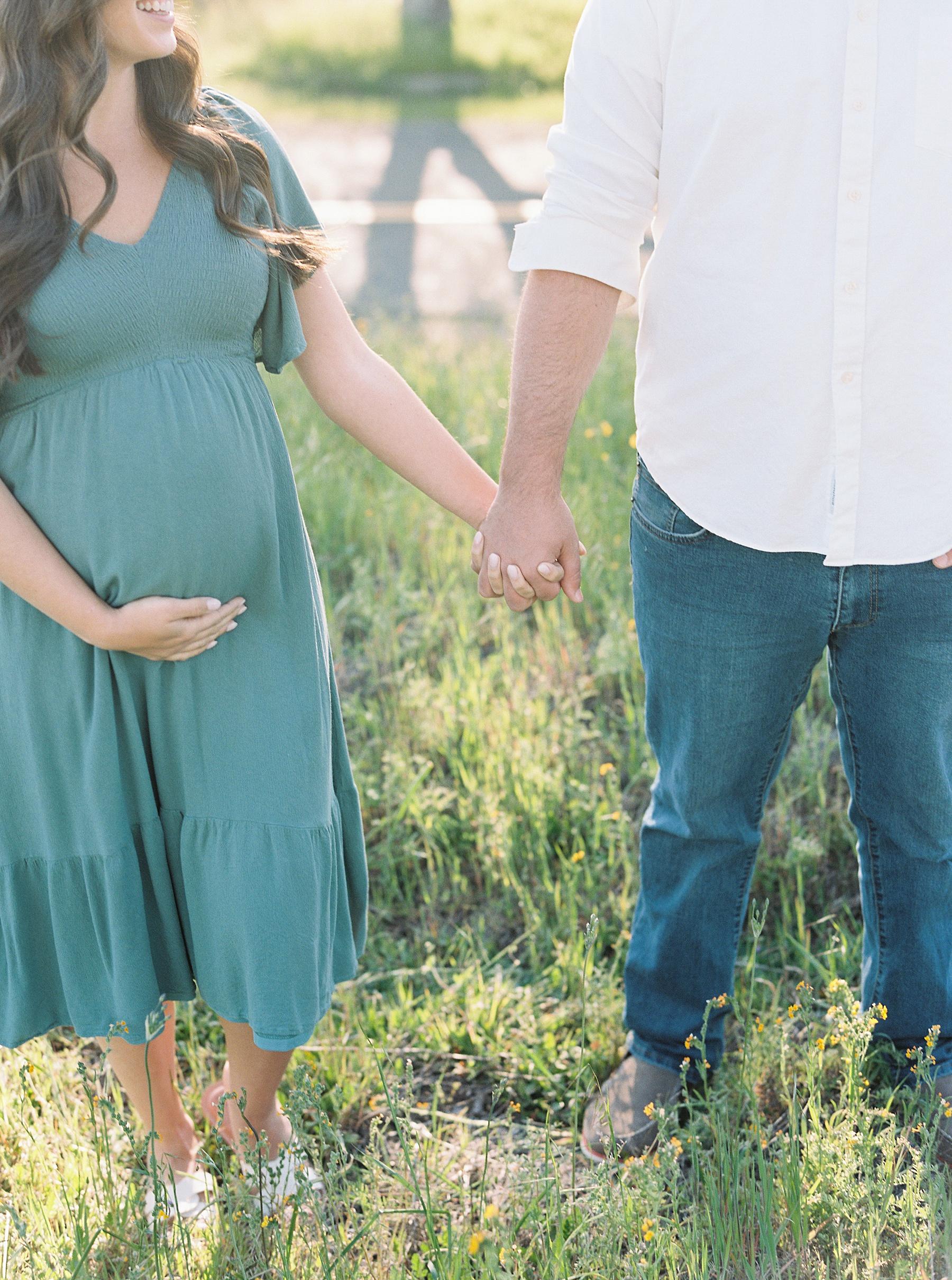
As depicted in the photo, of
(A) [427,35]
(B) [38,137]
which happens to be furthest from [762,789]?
(A) [427,35]

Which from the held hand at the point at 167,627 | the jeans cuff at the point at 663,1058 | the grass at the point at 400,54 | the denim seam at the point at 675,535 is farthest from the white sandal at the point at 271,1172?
the grass at the point at 400,54

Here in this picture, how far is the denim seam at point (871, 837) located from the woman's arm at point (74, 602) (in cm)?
95

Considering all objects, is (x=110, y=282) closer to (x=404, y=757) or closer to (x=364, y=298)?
(x=404, y=757)

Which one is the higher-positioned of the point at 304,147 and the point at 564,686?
the point at 304,147

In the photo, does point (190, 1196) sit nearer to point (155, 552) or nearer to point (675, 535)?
point (155, 552)

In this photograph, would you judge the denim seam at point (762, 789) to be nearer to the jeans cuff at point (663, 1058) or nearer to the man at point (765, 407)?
the man at point (765, 407)

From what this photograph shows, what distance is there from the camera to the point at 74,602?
159 cm

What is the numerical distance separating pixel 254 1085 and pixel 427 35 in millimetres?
14525

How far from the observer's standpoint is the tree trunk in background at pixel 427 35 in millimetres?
13547

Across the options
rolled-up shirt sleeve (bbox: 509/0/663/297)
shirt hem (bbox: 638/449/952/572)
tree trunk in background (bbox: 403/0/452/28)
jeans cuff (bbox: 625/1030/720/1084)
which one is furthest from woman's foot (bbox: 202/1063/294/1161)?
tree trunk in background (bbox: 403/0/452/28)

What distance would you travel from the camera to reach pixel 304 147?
10719 millimetres

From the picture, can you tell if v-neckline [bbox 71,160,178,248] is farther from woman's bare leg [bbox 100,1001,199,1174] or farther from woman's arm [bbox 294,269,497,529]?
woman's bare leg [bbox 100,1001,199,1174]

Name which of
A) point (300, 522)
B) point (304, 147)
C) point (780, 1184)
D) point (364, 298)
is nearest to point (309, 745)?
point (300, 522)

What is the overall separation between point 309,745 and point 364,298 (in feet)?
17.7
